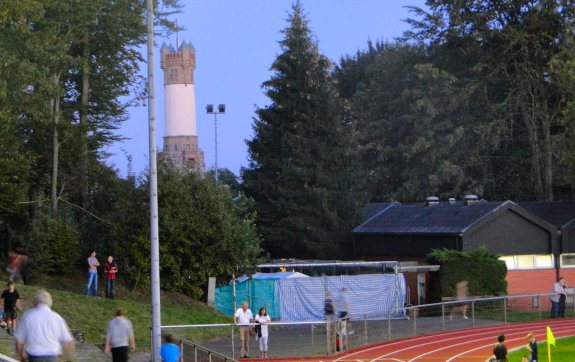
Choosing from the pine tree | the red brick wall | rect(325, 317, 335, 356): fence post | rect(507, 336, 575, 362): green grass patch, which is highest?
the pine tree

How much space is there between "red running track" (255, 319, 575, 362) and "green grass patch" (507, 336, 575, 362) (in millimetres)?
539

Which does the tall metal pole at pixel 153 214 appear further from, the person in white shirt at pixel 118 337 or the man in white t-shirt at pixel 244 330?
the man in white t-shirt at pixel 244 330

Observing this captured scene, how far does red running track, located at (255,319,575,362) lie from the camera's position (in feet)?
102

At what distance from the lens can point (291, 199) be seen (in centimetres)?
5741

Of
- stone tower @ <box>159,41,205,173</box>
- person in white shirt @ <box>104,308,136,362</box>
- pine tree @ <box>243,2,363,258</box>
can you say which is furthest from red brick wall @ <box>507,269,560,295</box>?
stone tower @ <box>159,41,205,173</box>

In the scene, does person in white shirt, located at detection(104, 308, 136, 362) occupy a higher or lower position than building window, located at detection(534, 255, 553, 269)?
lower

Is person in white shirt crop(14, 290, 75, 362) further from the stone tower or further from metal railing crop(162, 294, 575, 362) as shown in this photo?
the stone tower

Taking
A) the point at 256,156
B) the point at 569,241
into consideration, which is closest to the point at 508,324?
the point at 569,241

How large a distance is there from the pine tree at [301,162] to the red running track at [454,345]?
1838 cm

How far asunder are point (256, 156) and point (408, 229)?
39.3 feet

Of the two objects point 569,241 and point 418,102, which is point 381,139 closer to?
point 418,102

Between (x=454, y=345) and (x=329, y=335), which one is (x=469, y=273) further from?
(x=329, y=335)

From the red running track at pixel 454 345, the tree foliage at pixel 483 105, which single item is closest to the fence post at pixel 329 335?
the red running track at pixel 454 345

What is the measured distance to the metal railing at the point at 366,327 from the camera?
1199 inches
